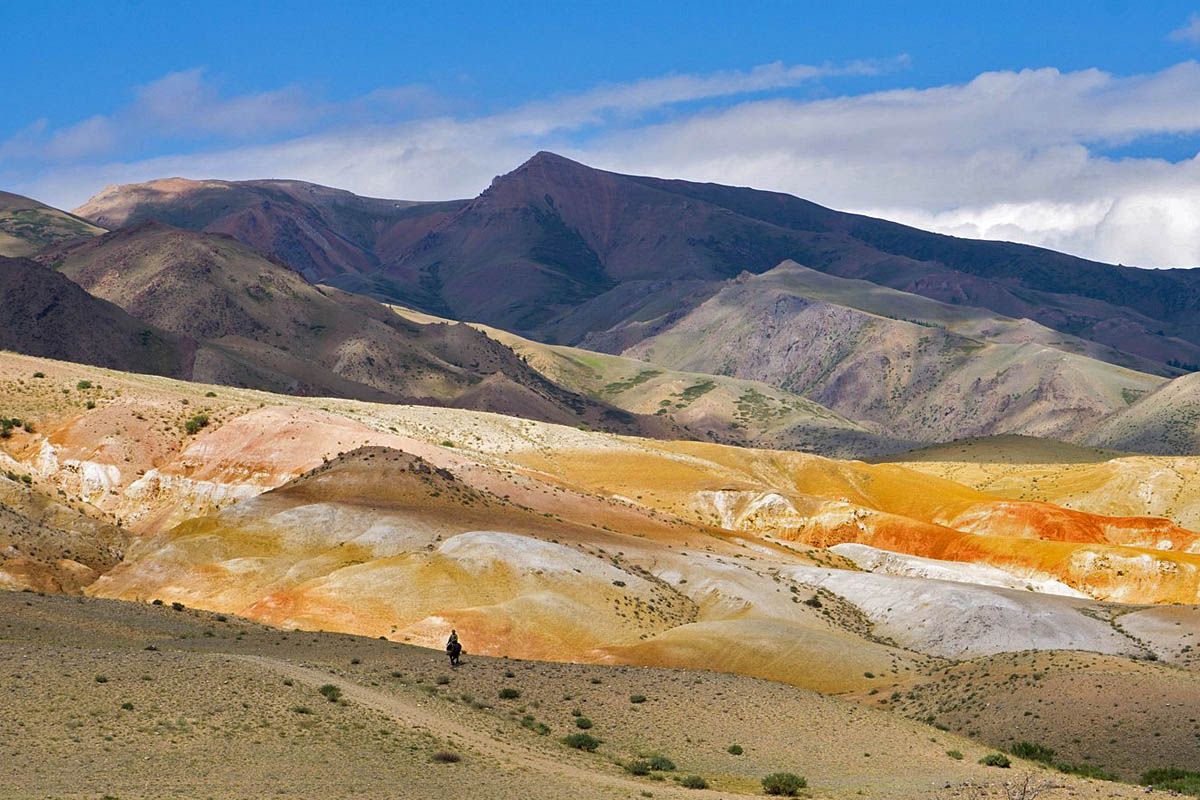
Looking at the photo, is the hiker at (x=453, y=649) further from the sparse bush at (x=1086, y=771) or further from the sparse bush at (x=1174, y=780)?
the sparse bush at (x=1174, y=780)

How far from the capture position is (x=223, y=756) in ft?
96.4

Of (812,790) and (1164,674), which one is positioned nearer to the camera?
(812,790)

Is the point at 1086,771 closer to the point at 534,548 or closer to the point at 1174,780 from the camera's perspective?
the point at 1174,780

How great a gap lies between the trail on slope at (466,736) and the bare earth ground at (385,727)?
96 mm

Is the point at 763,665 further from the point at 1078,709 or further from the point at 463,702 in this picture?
the point at 463,702

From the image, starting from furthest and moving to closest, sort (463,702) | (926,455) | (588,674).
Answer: (926,455) → (588,674) → (463,702)

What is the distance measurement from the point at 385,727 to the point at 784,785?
960 centimetres

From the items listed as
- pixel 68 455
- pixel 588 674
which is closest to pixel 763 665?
pixel 588 674

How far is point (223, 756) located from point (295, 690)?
5090 millimetres

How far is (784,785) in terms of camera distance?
33375 mm

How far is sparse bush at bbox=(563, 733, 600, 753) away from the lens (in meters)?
36.8

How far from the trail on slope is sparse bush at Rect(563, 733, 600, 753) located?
1900 mm

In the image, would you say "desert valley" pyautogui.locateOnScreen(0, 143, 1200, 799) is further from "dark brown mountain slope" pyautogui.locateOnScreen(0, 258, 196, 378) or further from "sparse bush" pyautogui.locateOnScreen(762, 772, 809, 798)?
"dark brown mountain slope" pyautogui.locateOnScreen(0, 258, 196, 378)

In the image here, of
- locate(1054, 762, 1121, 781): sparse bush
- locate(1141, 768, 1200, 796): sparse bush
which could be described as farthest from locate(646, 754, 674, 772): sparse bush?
locate(1141, 768, 1200, 796): sparse bush
